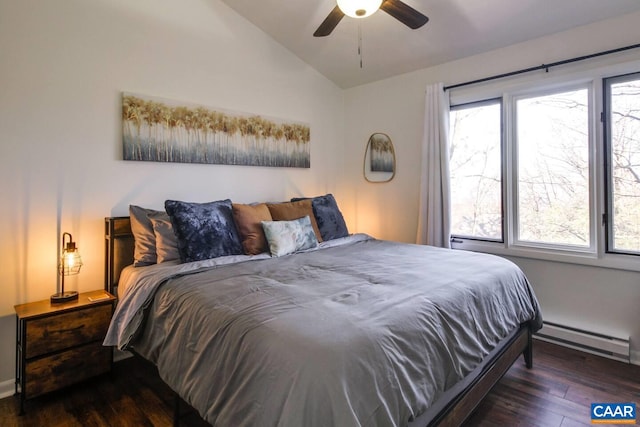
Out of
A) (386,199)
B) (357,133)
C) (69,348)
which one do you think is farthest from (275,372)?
(357,133)

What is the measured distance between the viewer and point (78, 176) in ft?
8.11

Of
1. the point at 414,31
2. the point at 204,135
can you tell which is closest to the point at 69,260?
the point at 204,135

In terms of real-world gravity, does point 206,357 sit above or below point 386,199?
below

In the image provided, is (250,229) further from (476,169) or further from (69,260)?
(476,169)

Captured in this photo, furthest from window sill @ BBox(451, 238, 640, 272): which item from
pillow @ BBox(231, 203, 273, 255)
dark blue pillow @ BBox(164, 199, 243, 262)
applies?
dark blue pillow @ BBox(164, 199, 243, 262)

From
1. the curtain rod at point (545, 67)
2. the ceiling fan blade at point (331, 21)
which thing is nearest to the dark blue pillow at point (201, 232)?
the ceiling fan blade at point (331, 21)

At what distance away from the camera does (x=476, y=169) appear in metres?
3.45

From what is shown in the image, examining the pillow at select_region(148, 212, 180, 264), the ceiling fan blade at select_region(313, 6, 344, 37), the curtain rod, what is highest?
the ceiling fan blade at select_region(313, 6, 344, 37)

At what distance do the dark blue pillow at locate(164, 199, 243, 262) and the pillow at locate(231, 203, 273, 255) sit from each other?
68 mm

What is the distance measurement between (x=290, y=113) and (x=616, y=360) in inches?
139

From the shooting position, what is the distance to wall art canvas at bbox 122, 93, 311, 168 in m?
2.73

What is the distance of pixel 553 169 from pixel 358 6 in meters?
2.16

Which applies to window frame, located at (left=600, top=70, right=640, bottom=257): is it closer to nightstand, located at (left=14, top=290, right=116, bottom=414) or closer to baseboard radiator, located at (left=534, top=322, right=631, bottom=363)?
baseboard radiator, located at (left=534, top=322, right=631, bottom=363)

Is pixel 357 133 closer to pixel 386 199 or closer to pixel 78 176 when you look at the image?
pixel 386 199
